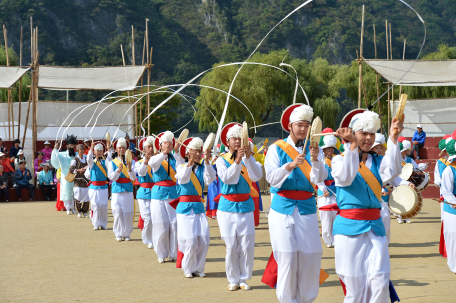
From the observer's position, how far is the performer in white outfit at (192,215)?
23.1 ft

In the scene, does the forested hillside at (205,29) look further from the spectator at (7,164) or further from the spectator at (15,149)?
the spectator at (7,164)

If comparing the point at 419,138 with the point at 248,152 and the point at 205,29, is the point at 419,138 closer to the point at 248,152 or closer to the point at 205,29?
the point at 248,152

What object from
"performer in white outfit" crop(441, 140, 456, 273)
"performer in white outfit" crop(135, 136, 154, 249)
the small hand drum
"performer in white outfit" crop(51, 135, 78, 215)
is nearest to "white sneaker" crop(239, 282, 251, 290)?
"performer in white outfit" crop(441, 140, 456, 273)

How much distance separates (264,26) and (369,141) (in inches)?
3318

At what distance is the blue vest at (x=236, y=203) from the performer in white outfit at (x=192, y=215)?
1.55ft

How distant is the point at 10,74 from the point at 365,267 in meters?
18.6

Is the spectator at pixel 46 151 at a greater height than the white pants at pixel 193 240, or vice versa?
the white pants at pixel 193 240

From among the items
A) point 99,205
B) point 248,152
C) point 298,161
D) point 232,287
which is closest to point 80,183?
point 99,205

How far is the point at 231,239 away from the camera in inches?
255

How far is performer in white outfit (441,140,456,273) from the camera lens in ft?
22.5

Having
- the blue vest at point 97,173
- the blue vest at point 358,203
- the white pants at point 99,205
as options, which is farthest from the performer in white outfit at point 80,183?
the blue vest at point 358,203

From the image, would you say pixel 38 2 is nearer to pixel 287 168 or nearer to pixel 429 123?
pixel 429 123

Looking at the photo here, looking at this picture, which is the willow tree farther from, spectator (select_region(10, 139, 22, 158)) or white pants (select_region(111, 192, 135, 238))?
white pants (select_region(111, 192, 135, 238))

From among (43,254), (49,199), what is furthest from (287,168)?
(49,199)
